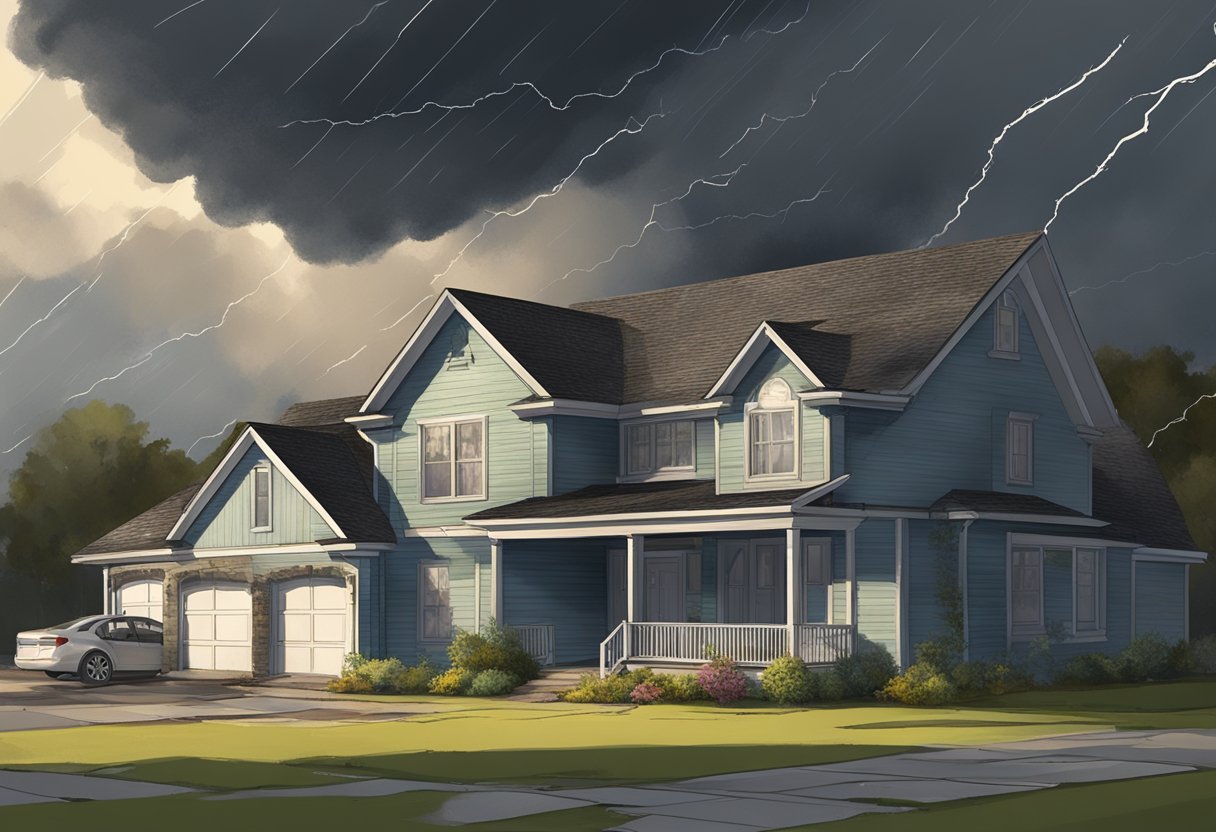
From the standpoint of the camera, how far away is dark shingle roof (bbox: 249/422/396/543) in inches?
1670

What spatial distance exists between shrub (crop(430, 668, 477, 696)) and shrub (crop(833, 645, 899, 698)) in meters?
7.98

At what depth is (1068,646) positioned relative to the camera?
1567 inches

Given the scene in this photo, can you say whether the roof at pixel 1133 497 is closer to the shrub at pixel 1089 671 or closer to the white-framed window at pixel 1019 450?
the white-framed window at pixel 1019 450

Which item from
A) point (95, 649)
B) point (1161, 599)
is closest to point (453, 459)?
point (95, 649)

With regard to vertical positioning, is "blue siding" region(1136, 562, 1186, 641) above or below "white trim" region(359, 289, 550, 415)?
below

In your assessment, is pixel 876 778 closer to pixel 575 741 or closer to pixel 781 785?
pixel 781 785

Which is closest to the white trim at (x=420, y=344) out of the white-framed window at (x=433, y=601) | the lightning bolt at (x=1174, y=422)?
the white-framed window at (x=433, y=601)

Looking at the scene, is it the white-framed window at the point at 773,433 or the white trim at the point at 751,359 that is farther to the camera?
the white-framed window at the point at 773,433

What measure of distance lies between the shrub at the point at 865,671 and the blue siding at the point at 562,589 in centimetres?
825

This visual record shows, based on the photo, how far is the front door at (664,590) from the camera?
40062 mm

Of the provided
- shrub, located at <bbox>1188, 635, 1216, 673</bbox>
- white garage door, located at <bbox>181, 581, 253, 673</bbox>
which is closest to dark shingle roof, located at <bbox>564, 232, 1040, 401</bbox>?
white garage door, located at <bbox>181, 581, 253, 673</bbox>

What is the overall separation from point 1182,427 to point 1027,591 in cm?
3922

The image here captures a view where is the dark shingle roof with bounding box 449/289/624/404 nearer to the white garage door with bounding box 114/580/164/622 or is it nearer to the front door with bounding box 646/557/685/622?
the front door with bounding box 646/557/685/622

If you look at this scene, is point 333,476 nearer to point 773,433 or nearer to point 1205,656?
point 773,433
